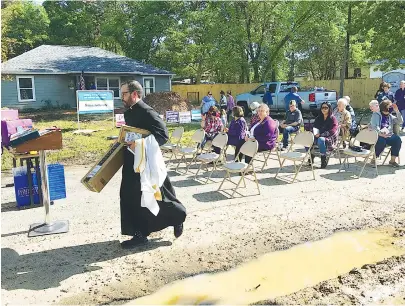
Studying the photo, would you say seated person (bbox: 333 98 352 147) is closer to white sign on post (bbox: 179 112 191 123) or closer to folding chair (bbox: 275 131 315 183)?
folding chair (bbox: 275 131 315 183)

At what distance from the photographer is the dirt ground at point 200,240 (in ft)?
12.6

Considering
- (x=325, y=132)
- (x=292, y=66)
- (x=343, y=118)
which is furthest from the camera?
(x=292, y=66)

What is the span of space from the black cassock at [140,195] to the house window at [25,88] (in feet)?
72.8

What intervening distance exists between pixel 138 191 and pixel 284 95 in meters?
17.9

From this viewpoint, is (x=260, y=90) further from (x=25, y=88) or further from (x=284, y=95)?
(x=25, y=88)

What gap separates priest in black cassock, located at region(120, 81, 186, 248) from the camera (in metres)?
4.61

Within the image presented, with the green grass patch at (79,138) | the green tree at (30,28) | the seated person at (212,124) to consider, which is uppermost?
the green tree at (30,28)

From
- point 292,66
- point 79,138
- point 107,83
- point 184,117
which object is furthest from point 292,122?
point 292,66

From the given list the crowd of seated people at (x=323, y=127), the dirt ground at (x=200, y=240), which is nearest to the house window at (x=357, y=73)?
the crowd of seated people at (x=323, y=127)

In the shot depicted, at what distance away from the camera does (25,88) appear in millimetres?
24453

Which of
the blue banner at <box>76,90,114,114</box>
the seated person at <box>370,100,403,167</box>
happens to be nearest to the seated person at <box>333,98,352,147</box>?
the seated person at <box>370,100,403,167</box>

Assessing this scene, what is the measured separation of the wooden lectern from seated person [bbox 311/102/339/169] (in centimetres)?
575

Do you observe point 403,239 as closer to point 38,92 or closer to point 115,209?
point 115,209

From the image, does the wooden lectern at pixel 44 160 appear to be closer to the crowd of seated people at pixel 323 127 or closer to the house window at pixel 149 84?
the crowd of seated people at pixel 323 127
